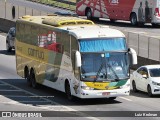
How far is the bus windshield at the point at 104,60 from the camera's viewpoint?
26.8 m

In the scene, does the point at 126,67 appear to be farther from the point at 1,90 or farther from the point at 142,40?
the point at 142,40

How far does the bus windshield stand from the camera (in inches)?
1056

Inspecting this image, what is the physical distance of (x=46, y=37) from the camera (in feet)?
99.9

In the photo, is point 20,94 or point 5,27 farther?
point 5,27

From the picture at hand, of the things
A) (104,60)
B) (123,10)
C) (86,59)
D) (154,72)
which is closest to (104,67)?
(104,60)

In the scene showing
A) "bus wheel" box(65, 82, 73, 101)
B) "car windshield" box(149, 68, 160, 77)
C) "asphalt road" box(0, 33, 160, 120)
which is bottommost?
"asphalt road" box(0, 33, 160, 120)

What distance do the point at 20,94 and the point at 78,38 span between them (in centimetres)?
488

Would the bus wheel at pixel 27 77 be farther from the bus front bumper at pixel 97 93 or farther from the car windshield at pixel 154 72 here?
the bus front bumper at pixel 97 93

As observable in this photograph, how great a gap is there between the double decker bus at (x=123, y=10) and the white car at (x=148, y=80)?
25914 mm

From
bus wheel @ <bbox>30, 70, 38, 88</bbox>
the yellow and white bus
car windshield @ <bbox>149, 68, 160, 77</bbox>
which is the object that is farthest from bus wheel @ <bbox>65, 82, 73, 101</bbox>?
car windshield @ <bbox>149, 68, 160, 77</bbox>

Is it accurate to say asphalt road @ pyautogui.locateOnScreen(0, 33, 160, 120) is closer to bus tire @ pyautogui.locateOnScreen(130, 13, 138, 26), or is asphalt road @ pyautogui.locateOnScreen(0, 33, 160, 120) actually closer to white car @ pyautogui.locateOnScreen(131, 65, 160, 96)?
white car @ pyautogui.locateOnScreen(131, 65, 160, 96)

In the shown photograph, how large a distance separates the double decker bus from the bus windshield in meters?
30.3

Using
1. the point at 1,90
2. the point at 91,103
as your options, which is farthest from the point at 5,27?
the point at 91,103

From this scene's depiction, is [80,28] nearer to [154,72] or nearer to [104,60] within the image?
[104,60]
